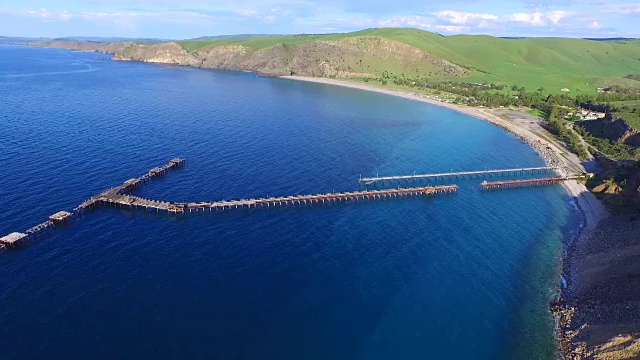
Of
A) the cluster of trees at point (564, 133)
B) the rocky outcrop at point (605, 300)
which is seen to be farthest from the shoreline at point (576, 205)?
the cluster of trees at point (564, 133)

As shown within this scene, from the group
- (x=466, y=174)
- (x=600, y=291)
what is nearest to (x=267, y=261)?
(x=600, y=291)

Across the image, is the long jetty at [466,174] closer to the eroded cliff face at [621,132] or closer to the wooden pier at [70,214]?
the eroded cliff face at [621,132]

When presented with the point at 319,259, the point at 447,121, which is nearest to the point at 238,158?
the point at 319,259

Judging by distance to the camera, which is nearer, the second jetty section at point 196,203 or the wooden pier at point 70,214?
the wooden pier at point 70,214

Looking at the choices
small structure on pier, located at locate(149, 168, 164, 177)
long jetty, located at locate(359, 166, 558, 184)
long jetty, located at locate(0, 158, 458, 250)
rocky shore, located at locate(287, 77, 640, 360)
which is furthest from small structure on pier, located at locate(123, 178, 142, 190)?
rocky shore, located at locate(287, 77, 640, 360)

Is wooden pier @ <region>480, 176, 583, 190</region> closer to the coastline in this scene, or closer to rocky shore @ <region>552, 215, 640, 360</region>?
the coastline

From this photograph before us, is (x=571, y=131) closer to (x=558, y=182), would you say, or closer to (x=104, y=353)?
(x=558, y=182)

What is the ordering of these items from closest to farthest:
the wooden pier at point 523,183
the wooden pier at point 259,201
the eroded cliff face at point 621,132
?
the wooden pier at point 259,201 → the wooden pier at point 523,183 → the eroded cliff face at point 621,132
